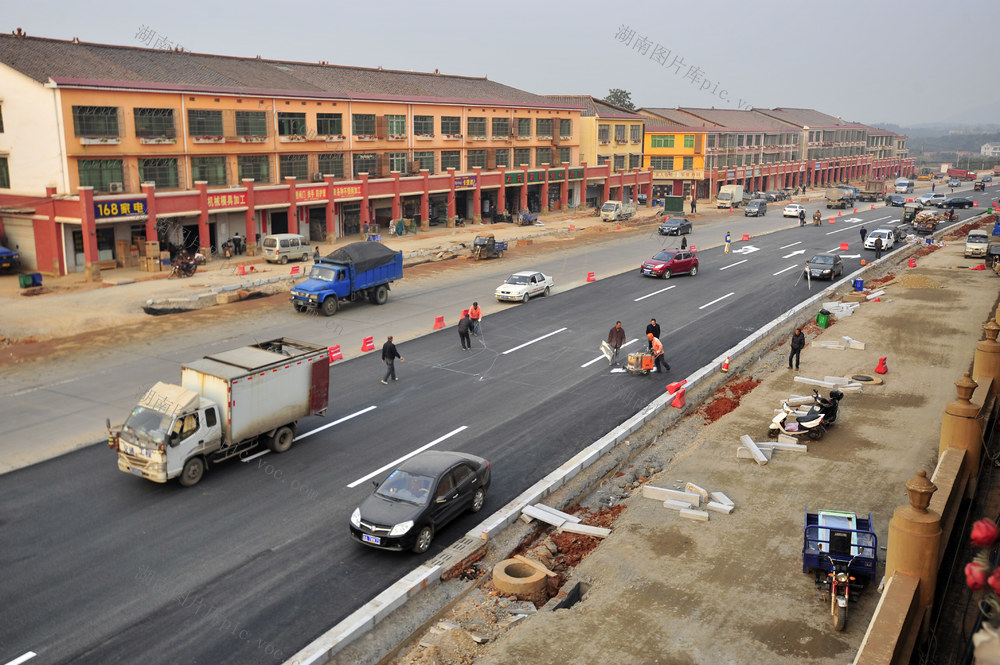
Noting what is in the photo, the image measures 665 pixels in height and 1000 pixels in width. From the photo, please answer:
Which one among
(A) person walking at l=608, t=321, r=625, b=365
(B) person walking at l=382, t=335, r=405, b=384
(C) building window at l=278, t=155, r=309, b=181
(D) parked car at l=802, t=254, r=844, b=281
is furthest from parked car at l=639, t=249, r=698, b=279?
(C) building window at l=278, t=155, r=309, b=181

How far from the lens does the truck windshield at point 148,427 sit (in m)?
18.4

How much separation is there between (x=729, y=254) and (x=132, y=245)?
131 feet

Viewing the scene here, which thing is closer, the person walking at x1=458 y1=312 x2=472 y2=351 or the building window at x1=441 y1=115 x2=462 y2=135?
the person walking at x1=458 y1=312 x2=472 y2=351

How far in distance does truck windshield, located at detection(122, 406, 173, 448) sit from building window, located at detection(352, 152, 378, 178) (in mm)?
47045

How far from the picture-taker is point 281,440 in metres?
21.3

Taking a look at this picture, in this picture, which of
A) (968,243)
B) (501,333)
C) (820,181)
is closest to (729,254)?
(968,243)

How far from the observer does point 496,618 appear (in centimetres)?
1393

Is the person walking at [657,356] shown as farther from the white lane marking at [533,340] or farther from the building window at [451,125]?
the building window at [451,125]

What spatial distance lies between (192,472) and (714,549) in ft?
38.8

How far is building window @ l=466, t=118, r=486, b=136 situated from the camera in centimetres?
7419

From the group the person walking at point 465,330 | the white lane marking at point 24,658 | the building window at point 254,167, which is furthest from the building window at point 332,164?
the white lane marking at point 24,658

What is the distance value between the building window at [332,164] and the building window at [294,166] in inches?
53.6

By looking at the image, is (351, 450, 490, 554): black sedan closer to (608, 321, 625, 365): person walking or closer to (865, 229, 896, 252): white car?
(608, 321, 625, 365): person walking

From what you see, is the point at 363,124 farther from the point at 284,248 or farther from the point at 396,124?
the point at 284,248
